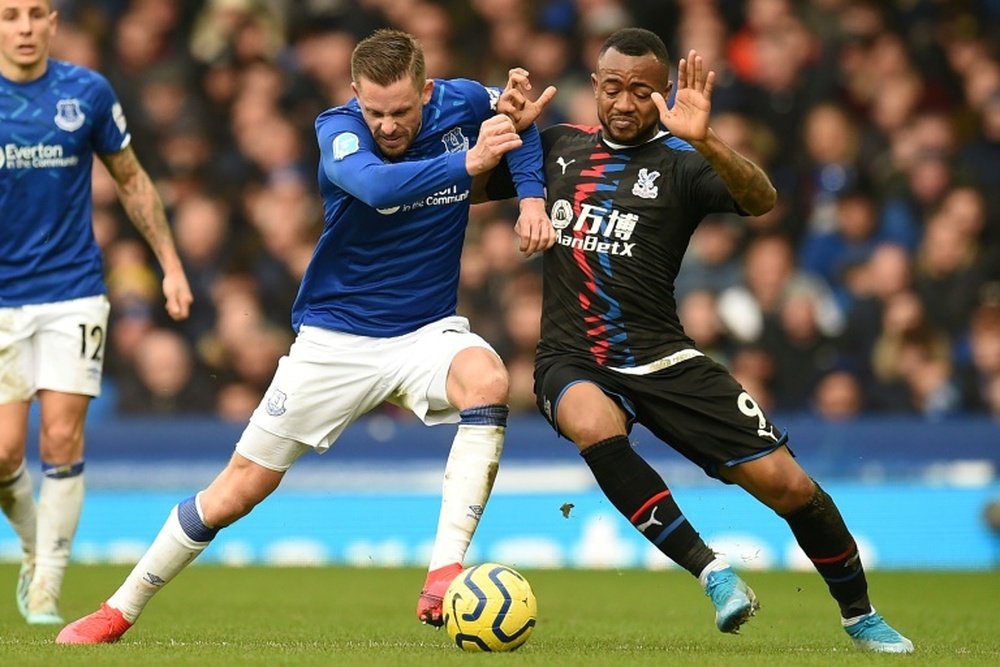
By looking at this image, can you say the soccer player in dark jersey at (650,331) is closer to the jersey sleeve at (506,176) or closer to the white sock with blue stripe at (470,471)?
the jersey sleeve at (506,176)

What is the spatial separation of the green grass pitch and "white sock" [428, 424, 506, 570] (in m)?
0.45

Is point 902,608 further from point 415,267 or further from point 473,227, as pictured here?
point 473,227

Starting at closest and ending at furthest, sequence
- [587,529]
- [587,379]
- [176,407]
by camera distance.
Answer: [587,379]
[587,529]
[176,407]

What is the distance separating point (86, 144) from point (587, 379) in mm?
2836

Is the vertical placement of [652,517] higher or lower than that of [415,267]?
lower

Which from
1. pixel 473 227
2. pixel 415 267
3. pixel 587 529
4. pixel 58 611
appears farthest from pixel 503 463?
pixel 415 267

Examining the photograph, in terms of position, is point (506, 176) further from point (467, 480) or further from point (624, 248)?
point (467, 480)

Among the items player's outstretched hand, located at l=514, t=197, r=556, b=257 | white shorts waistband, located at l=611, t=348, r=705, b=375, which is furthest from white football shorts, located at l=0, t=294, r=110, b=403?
white shorts waistband, located at l=611, t=348, r=705, b=375

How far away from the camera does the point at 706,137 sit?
6.75m

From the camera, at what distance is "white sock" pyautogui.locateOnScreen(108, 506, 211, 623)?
23.3 ft

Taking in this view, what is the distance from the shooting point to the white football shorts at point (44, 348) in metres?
8.36

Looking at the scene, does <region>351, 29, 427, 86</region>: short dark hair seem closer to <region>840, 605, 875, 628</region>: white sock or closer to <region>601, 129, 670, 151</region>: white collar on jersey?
<region>601, 129, 670, 151</region>: white collar on jersey

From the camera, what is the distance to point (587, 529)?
39.3 feet

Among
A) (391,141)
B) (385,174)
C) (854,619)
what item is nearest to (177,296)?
(391,141)
